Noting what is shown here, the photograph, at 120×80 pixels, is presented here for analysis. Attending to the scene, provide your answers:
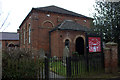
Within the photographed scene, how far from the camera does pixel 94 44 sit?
768cm

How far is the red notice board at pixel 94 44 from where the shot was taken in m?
7.54

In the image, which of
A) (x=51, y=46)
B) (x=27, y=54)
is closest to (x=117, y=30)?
(x=27, y=54)

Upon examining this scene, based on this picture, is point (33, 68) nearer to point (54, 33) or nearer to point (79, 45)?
point (54, 33)

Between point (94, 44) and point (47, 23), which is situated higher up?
point (47, 23)

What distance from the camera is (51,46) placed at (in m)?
17.7

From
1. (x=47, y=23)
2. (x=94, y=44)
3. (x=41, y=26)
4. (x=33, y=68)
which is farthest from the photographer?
(x=47, y=23)

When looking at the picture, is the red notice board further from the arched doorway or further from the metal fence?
the arched doorway

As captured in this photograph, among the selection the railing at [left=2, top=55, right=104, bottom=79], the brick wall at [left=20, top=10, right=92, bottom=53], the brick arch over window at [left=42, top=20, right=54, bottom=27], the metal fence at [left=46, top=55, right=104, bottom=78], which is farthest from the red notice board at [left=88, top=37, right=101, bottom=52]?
the brick arch over window at [left=42, top=20, right=54, bottom=27]

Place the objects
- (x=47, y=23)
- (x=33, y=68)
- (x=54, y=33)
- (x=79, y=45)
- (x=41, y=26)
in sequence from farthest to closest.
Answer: (x=47, y=23) < (x=41, y=26) < (x=79, y=45) < (x=54, y=33) < (x=33, y=68)

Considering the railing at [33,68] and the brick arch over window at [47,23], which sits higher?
the brick arch over window at [47,23]

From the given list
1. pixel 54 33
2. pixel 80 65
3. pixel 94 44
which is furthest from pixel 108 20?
pixel 54 33

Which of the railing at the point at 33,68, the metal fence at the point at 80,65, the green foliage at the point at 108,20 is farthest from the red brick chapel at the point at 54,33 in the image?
the railing at the point at 33,68

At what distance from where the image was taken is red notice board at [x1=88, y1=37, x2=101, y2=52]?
7535 millimetres

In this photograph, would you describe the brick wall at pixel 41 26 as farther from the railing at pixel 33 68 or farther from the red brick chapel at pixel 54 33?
the railing at pixel 33 68
